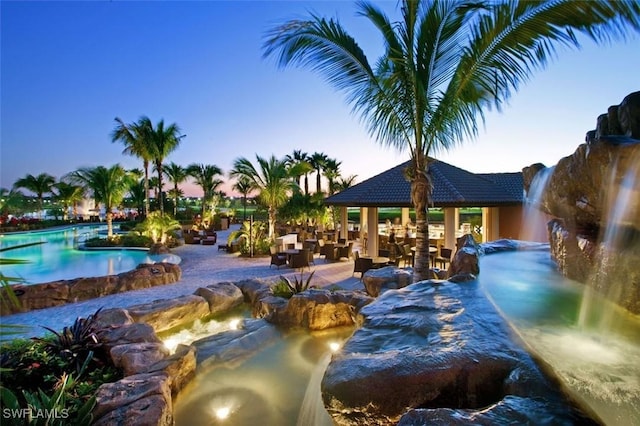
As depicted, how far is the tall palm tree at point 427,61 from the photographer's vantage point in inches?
169

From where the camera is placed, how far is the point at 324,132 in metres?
14.8

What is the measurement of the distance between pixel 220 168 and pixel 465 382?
33.5m

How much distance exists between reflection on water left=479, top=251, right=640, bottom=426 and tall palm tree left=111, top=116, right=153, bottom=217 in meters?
19.4

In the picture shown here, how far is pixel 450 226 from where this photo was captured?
12594mm

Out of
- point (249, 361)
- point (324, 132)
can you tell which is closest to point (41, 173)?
point (324, 132)

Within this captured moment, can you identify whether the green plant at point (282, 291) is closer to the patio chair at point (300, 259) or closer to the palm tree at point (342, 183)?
the patio chair at point (300, 259)

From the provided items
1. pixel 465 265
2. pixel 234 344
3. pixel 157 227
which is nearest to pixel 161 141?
pixel 157 227

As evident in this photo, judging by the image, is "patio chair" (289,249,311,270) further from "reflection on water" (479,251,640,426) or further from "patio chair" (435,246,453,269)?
"reflection on water" (479,251,640,426)

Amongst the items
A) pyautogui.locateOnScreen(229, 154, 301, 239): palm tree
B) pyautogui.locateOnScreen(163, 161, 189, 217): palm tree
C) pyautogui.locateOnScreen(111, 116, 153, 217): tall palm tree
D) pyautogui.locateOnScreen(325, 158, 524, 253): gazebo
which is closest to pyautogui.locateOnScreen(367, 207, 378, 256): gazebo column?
pyautogui.locateOnScreen(325, 158, 524, 253): gazebo

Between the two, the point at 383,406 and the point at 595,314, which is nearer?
the point at 383,406

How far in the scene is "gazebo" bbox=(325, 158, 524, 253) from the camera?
11883 millimetres

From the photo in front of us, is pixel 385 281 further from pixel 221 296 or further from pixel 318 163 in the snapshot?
pixel 318 163

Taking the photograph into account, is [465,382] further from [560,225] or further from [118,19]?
[118,19]

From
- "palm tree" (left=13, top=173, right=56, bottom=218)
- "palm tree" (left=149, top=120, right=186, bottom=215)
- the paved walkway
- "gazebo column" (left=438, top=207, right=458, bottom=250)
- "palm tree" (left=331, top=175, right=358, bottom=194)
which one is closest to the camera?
the paved walkway
